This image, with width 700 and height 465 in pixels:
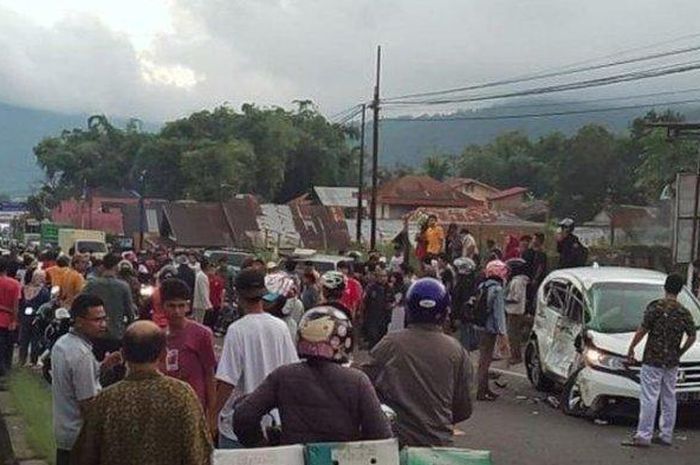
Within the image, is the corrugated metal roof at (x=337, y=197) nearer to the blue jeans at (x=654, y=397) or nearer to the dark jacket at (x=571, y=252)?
the dark jacket at (x=571, y=252)

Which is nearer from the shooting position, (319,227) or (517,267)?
(517,267)

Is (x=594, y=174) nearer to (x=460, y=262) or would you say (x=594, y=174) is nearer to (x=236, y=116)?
(x=236, y=116)

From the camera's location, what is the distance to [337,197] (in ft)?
301

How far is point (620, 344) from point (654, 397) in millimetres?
1623

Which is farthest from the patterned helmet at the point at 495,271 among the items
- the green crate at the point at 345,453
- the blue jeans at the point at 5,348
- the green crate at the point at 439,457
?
the green crate at the point at 345,453

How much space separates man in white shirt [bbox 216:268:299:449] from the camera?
21.1 ft

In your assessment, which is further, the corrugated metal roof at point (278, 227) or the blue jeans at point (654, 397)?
the corrugated metal roof at point (278, 227)

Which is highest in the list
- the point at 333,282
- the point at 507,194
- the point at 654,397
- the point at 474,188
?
the point at 474,188

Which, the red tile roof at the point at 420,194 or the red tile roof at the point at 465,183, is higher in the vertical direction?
the red tile roof at the point at 465,183

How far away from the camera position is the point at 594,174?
93000 millimetres

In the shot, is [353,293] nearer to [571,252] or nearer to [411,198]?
[571,252]

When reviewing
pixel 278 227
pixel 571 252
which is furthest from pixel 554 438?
pixel 278 227

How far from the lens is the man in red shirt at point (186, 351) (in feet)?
22.2

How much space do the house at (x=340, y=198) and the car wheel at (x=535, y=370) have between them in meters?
70.3
